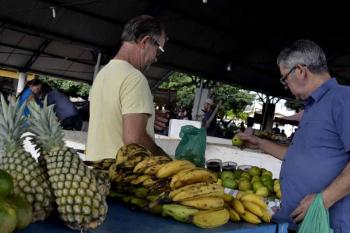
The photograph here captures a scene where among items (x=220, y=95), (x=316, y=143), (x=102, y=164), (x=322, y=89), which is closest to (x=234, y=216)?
(x=102, y=164)

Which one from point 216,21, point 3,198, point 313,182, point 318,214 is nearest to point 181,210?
point 3,198

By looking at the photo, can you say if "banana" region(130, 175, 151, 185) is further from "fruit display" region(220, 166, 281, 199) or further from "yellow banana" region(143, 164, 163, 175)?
"fruit display" region(220, 166, 281, 199)

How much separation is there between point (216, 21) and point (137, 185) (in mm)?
12132

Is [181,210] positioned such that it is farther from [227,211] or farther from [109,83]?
[109,83]

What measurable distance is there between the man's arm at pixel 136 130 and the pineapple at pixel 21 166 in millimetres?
828

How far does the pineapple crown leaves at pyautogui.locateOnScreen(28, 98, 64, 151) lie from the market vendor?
0.77 metres

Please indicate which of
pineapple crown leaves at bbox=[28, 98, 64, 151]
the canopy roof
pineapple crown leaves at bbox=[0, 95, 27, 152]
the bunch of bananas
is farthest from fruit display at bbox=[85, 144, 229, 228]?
the canopy roof

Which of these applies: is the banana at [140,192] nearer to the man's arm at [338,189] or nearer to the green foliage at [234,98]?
the man's arm at [338,189]

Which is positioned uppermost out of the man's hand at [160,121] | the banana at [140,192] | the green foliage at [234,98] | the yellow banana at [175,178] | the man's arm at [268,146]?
the green foliage at [234,98]

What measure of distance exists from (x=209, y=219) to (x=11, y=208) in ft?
2.41

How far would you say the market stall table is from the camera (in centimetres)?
130

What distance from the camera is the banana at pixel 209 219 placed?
1519 mm

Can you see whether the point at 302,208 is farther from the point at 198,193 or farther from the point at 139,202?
the point at 139,202

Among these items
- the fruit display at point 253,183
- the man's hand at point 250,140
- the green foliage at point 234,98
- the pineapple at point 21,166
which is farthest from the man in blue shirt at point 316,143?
the green foliage at point 234,98
